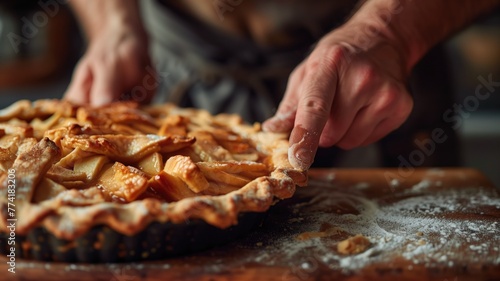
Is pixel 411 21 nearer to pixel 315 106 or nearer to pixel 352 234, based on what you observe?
pixel 315 106

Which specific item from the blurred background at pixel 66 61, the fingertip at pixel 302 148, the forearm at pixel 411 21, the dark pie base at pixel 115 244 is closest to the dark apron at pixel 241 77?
the forearm at pixel 411 21

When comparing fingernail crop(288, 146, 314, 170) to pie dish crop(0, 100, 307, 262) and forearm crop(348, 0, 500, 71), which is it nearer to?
pie dish crop(0, 100, 307, 262)

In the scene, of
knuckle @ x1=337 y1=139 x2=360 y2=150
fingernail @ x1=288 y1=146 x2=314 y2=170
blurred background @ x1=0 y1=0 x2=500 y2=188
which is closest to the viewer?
fingernail @ x1=288 y1=146 x2=314 y2=170

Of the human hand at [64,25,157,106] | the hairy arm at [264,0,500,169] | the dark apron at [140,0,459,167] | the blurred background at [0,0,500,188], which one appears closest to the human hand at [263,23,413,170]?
the hairy arm at [264,0,500,169]

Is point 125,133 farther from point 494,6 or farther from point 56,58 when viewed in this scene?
point 56,58

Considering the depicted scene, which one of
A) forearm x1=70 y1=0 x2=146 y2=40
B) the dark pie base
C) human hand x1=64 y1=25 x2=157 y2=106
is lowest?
the dark pie base

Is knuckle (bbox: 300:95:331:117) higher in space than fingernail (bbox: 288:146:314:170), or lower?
higher

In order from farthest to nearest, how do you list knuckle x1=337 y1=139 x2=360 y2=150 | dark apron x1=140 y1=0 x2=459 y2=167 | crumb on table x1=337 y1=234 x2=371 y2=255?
dark apron x1=140 y1=0 x2=459 y2=167 → knuckle x1=337 y1=139 x2=360 y2=150 → crumb on table x1=337 y1=234 x2=371 y2=255

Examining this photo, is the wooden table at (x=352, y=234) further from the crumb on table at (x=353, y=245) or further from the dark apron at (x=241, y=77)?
the dark apron at (x=241, y=77)

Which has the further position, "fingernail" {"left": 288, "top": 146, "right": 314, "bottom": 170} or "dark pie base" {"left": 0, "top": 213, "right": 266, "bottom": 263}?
"fingernail" {"left": 288, "top": 146, "right": 314, "bottom": 170}
